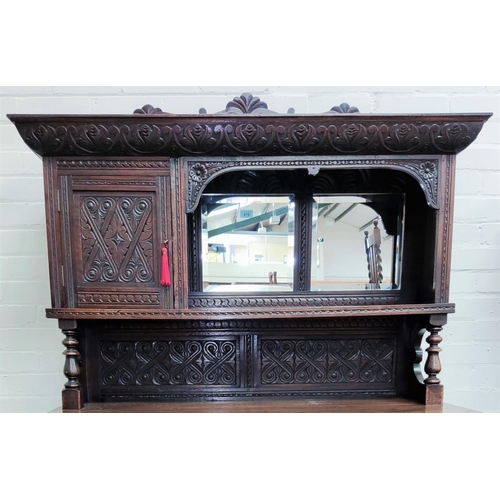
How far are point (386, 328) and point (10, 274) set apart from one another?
1357mm

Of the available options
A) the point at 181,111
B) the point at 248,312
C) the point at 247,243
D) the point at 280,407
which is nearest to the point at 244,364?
the point at 280,407

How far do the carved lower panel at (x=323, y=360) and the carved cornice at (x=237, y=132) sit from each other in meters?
0.65

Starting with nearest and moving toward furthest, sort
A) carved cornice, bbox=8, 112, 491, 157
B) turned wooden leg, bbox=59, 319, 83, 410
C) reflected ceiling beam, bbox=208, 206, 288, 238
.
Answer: carved cornice, bbox=8, 112, 491, 157 → turned wooden leg, bbox=59, 319, 83, 410 → reflected ceiling beam, bbox=208, 206, 288, 238

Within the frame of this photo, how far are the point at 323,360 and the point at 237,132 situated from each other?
0.79 meters

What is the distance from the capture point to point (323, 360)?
1.05m

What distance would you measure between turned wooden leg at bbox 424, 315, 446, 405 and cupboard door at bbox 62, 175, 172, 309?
2.52ft

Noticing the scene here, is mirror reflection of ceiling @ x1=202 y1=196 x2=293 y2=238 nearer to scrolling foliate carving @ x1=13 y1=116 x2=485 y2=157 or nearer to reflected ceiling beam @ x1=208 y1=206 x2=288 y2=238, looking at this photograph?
reflected ceiling beam @ x1=208 y1=206 x2=288 y2=238

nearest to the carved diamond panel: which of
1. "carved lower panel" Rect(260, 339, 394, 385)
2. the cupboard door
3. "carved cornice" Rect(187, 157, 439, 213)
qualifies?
the cupboard door

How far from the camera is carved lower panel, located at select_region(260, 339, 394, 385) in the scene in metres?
1.04

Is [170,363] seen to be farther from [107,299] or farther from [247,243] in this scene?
[247,243]

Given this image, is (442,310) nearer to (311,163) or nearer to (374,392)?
(374,392)

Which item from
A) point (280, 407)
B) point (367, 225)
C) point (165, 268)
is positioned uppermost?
point (367, 225)

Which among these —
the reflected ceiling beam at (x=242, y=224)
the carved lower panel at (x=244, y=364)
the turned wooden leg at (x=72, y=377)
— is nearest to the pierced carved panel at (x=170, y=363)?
the carved lower panel at (x=244, y=364)

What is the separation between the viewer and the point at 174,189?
82 cm
